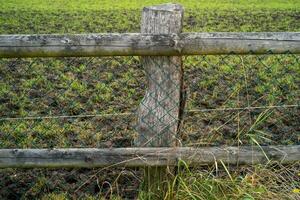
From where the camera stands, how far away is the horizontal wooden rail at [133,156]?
3.63m

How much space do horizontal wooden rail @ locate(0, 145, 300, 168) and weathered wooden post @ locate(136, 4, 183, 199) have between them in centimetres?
11

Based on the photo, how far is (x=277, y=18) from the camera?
52.0 feet

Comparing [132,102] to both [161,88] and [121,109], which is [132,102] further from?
[161,88]

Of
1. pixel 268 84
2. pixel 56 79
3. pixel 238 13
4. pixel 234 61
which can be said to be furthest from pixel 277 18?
pixel 56 79

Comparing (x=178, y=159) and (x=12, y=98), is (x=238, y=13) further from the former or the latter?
(x=178, y=159)

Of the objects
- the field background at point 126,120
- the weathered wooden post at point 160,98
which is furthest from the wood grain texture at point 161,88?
the field background at point 126,120

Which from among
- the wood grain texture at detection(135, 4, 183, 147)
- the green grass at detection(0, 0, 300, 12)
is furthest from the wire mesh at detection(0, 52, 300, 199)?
the green grass at detection(0, 0, 300, 12)

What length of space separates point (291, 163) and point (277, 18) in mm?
12769

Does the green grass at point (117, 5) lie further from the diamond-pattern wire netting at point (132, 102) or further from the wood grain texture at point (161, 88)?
the wood grain texture at point (161, 88)

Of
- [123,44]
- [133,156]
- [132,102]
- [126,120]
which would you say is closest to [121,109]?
[132,102]

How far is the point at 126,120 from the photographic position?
19.6ft

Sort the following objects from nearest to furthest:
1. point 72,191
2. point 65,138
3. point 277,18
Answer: point 72,191 < point 65,138 < point 277,18

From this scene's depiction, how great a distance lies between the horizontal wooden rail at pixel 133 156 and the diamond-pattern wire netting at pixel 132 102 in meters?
0.14

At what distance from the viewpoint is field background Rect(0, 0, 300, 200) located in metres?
3.66
